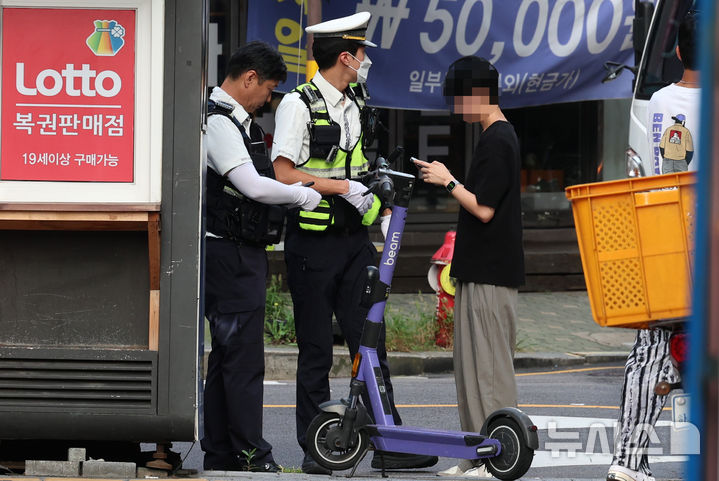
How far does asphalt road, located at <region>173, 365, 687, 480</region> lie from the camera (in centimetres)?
570

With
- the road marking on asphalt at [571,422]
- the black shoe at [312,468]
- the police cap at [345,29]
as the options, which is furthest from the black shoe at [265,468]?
the road marking on asphalt at [571,422]

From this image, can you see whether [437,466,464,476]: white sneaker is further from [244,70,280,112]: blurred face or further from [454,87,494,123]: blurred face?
[244,70,280,112]: blurred face

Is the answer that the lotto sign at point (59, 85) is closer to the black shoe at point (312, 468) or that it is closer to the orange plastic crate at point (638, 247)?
the black shoe at point (312, 468)

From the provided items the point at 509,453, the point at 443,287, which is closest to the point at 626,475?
the point at 509,453

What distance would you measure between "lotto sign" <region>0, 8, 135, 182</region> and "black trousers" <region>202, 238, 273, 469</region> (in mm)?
906

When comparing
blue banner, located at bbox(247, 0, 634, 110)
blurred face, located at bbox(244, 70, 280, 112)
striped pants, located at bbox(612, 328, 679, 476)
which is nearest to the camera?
striped pants, located at bbox(612, 328, 679, 476)

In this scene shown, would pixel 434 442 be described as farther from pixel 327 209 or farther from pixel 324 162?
pixel 324 162

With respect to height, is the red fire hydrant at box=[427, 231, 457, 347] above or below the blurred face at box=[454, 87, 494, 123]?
below

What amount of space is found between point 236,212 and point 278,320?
489 cm

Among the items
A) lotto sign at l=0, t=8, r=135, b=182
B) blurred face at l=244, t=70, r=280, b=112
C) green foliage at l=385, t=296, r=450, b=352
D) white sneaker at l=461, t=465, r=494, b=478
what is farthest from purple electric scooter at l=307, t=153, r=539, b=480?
green foliage at l=385, t=296, r=450, b=352

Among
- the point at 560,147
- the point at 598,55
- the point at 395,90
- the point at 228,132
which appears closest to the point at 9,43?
the point at 228,132

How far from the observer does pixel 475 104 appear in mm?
5031

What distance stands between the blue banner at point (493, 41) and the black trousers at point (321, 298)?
6799mm

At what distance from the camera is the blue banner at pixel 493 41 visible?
12.1 metres
